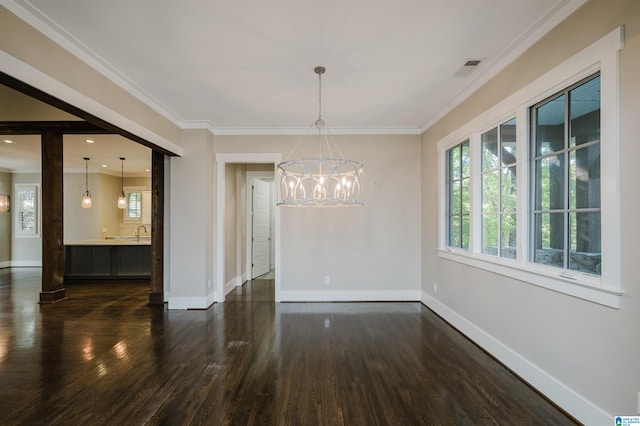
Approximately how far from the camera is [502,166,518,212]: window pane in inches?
114

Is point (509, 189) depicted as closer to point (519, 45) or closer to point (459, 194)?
point (459, 194)

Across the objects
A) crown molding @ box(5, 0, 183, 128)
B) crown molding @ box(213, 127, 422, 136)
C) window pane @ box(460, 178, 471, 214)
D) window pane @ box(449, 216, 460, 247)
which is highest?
crown molding @ box(5, 0, 183, 128)

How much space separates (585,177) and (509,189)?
829 mm

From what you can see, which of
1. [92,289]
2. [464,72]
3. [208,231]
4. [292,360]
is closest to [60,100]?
[208,231]

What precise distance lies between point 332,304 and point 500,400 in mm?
2879

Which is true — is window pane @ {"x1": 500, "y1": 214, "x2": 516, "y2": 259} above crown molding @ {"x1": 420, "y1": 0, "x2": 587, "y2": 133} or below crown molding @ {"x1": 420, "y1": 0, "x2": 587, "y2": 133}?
below

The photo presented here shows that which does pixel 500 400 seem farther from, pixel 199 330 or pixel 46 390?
pixel 46 390

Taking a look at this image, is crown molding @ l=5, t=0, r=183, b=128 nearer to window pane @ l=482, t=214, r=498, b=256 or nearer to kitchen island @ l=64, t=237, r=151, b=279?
window pane @ l=482, t=214, r=498, b=256

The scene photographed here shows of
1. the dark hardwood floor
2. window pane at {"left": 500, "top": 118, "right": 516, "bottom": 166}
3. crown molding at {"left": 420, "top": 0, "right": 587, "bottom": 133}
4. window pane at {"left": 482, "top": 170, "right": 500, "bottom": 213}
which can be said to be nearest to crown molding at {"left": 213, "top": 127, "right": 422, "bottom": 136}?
crown molding at {"left": 420, "top": 0, "right": 587, "bottom": 133}

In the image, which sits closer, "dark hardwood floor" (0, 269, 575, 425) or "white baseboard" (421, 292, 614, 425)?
"white baseboard" (421, 292, 614, 425)

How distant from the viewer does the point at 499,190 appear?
3135 mm

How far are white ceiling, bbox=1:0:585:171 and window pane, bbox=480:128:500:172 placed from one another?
0.58 m

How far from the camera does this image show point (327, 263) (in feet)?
16.9

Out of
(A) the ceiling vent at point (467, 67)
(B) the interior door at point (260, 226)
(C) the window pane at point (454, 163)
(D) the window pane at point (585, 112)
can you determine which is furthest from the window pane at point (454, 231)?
(B) the interior door at point (260, 226)
